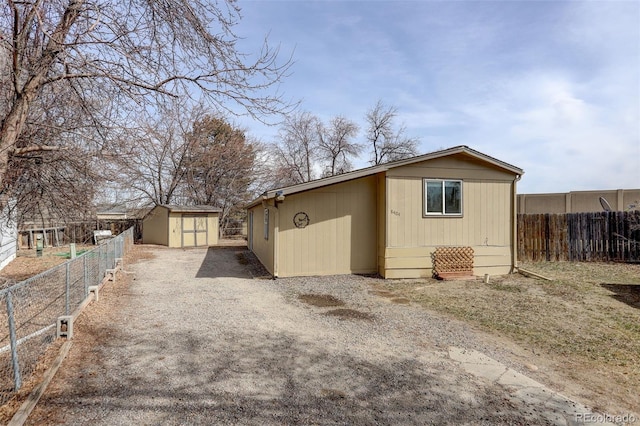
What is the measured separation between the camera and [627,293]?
296 inches

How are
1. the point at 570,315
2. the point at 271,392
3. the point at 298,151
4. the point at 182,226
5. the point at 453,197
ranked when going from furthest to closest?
the point at 298,151, the point at 182,226, the point at 453,197, the point at 570,315, the point at 271,392

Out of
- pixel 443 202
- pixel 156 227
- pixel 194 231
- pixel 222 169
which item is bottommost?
pixel 194 231

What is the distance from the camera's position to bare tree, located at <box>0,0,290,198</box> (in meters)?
4.11

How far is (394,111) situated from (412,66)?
16.3 meters

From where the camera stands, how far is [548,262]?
11.9 metres

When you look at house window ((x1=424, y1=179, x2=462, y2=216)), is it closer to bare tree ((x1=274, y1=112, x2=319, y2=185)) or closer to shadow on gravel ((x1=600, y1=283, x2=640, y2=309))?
shadow on gravel ((x1=600, y1=283, x2=640, y2=309))

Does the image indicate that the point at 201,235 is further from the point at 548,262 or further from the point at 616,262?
the point at 616,262

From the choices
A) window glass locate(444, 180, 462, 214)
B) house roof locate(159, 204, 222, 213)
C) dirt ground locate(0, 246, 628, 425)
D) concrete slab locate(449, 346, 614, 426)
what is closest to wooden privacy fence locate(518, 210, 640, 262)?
window glass locate(444, 180, 462, 214)

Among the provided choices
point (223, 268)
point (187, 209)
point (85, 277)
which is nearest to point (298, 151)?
point (187, 209)

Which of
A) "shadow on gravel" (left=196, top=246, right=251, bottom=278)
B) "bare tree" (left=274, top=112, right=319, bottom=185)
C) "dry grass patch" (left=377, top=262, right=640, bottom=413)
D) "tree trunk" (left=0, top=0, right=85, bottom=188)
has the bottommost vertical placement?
"dry grass patch" (left=377, top=262, right=640, bottom=413)

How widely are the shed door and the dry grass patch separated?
14130 mm

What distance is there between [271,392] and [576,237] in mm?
12756

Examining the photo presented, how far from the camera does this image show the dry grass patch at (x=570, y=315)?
375 cm

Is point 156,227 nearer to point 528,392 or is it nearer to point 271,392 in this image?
point 271,392
